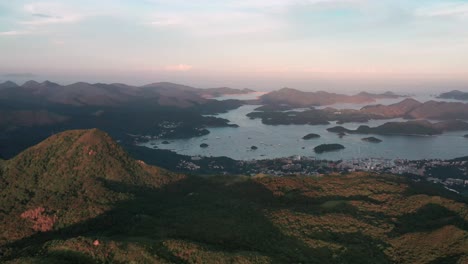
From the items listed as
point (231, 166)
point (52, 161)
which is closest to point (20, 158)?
point (52, 161)

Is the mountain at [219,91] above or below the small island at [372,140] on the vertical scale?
above

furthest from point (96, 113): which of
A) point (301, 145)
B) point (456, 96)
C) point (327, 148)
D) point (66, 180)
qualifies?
point (456, 96)

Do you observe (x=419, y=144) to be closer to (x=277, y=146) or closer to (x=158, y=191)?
(x=277, y=146)

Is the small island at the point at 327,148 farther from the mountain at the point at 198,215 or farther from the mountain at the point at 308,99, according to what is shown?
the mountain at the point at 308,99

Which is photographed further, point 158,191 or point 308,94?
point 308,94

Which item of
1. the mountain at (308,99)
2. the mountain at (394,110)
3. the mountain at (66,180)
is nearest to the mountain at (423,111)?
the mountain at (394,110)

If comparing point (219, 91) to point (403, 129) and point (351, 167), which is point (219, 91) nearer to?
point (403, 129)

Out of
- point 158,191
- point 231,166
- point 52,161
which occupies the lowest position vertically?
point 231,166
